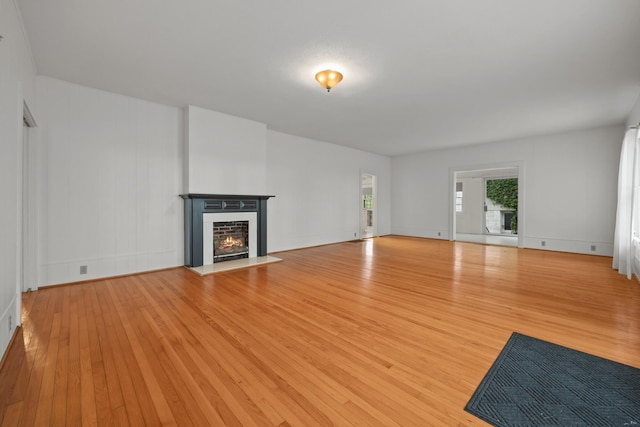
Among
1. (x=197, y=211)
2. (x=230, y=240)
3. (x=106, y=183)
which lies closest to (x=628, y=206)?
(x=230, y=240)

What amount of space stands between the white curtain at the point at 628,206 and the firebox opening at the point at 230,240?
636 centimetres

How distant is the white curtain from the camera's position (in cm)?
428

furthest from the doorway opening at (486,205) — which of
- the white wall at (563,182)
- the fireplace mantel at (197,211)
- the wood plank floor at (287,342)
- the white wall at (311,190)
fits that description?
the fireplace mantel at (197,211)

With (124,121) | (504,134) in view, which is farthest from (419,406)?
(504,134)

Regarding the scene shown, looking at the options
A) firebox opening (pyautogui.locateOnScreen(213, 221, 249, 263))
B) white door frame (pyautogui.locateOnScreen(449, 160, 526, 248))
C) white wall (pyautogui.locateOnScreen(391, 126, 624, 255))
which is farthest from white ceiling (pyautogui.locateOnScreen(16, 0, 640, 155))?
firebox opening (pyautogui.locateOnScreen(213, 221, 249, 263))

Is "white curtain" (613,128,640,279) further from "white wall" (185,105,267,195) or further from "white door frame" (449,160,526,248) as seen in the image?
"white wall" (185,105,267,195)

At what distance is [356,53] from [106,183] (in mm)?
3994

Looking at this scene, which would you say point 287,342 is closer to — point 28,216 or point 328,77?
point 328,77

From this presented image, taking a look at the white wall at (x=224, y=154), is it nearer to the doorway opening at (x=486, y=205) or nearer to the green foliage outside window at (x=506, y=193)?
the doorway opening at (x=486, y=205)

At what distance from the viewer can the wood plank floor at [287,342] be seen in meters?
1.55

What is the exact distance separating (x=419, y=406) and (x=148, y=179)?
483 cm

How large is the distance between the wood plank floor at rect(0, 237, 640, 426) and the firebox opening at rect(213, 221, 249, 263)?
3.55ft

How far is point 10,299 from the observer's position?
7.48 ft

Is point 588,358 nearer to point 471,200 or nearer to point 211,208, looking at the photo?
point 211,208
